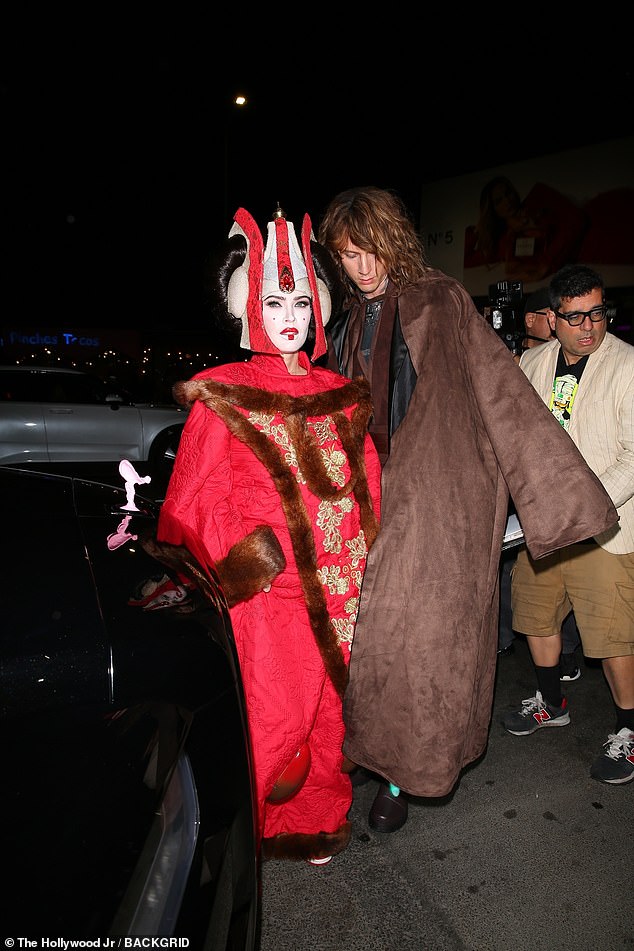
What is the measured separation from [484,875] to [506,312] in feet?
10.3

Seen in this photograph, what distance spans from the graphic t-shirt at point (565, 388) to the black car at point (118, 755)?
1886mm

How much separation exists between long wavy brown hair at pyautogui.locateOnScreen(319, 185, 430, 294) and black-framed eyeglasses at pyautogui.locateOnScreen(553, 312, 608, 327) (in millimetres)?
793

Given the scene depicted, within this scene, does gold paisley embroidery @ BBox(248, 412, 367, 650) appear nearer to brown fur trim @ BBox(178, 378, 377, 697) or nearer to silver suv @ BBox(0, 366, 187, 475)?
brown fur trim @ BBox(178, 378, 377, 697)

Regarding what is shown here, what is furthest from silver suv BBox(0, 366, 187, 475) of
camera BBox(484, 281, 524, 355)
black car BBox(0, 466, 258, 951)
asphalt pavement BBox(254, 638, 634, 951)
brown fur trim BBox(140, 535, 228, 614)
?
black car BBox(0, 466, 258, 951)

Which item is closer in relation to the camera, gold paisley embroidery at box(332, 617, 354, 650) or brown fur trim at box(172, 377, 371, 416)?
brown fur trim at box(172, 377, 371, 416)

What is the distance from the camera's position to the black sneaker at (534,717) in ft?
9.64

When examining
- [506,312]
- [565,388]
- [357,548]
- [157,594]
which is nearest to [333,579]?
[357,548]

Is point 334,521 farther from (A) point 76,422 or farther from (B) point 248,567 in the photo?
(A) point 76,422

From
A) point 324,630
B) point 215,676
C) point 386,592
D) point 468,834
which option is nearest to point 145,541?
point 215,676

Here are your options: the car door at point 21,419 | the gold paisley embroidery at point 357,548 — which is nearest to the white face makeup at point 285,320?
the gold paisley embroidery at point 357,548

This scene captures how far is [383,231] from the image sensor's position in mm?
2152

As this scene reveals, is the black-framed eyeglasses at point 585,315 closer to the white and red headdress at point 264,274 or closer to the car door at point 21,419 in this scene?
the white and red headdress at point 264,274

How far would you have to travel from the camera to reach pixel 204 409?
1.93m

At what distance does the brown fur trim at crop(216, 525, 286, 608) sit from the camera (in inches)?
69.9
